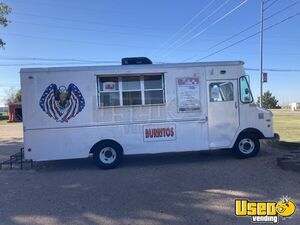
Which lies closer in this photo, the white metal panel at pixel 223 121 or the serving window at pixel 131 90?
the serving window at pixel 131 90

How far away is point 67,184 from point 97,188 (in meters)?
0.93

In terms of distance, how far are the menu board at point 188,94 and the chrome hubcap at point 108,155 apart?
7.37 feet

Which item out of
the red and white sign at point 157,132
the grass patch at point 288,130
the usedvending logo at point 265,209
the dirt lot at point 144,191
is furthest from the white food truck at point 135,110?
the usedvending logo at point 265,209

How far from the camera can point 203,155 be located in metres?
11.4

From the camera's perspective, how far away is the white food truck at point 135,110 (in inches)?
382

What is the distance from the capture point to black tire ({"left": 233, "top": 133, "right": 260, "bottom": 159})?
10.4 metres

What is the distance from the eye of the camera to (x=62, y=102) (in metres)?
9.77

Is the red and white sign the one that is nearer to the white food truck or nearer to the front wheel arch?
the white food truck

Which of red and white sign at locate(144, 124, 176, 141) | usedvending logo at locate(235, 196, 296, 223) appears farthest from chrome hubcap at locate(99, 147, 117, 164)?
usedvending logo at locate(235, 196, 296, 223)

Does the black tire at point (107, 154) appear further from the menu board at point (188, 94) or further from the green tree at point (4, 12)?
the green tree at point (4, 12)

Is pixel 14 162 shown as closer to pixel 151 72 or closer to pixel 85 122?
pixel 85 122

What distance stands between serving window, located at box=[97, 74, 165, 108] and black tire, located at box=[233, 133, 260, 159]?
259 centimetres

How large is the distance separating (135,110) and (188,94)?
63.3 inches

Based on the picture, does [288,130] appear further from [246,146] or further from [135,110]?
[135,110]
